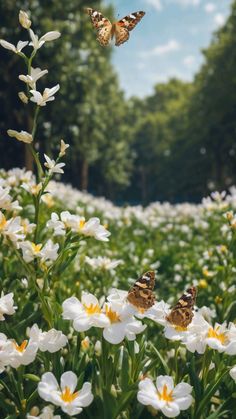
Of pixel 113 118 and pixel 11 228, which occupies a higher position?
pixel 113 118

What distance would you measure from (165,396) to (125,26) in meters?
2.08

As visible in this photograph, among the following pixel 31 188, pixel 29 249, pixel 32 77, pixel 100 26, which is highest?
pixel 100 26

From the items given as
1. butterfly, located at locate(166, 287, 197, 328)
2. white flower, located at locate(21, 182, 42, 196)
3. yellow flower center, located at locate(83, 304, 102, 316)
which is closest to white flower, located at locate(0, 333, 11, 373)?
yellow flower center, located at locate(83, 304, 102, 316)

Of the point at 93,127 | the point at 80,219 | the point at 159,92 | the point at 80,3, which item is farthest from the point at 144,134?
the point at 80,219

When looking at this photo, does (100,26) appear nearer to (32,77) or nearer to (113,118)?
(32,77)

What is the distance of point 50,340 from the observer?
1.76m

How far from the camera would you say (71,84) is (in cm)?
1756

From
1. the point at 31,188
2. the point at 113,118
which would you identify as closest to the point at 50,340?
the point at 31,188

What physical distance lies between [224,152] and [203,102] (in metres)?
3.24

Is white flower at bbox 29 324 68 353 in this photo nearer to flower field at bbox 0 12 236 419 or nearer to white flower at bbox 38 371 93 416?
flower field at bbox 0 12 236 419

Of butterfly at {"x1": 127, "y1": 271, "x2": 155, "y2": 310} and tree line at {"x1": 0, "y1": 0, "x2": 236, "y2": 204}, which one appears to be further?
tree line at {"x1": 0, "y1": 0, "x2": 236, "y2": 204}

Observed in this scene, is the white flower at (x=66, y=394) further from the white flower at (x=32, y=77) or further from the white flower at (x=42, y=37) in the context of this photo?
the white flower at (x=42, y=37)

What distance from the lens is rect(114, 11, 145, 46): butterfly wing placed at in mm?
2893

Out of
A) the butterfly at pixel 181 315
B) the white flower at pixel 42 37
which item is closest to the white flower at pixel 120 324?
the butterfly at pixel 181 315
